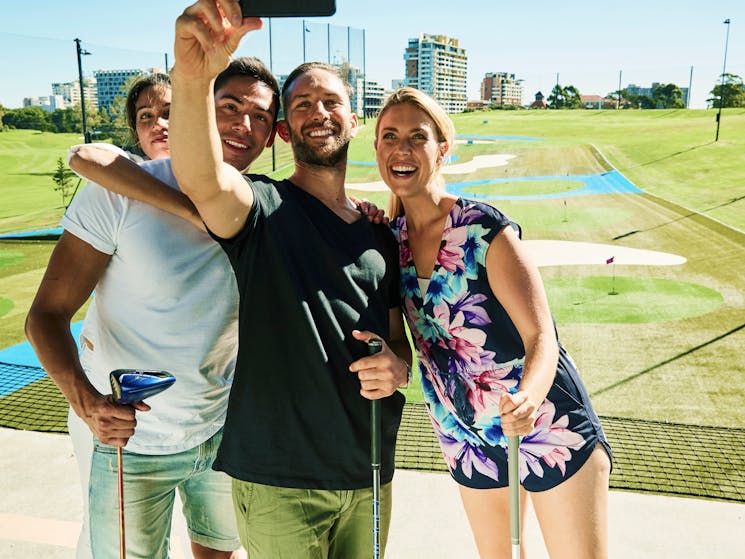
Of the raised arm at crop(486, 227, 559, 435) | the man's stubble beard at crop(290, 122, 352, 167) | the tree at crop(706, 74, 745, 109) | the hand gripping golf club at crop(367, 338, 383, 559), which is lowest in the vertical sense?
the hand gripping golf club at crop(367, 338, 383, 559)

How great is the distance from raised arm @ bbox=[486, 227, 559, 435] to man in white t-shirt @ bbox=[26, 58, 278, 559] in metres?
0.77

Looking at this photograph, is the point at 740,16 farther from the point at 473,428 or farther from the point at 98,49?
the point at 473,428

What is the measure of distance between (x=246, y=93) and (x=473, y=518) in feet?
5.19

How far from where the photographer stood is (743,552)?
9.53 ft

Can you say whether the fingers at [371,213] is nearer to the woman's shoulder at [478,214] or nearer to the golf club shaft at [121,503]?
the woman's shoulder at [478,214]

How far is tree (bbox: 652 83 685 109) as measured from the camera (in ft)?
141

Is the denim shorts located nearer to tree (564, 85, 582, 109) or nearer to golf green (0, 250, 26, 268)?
golf green (0, 250, 26, 268)

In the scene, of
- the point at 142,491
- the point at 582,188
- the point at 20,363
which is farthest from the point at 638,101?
the point at 142,491

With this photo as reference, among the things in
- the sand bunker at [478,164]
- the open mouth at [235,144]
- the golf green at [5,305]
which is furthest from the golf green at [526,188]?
the open mouth at [235,144]

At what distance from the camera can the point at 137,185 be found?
6.11 ft

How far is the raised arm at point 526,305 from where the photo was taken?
184 centimetres

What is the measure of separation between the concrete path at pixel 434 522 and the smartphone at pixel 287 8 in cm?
232

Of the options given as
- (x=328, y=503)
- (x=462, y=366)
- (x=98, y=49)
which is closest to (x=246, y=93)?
(x=462, y=366)

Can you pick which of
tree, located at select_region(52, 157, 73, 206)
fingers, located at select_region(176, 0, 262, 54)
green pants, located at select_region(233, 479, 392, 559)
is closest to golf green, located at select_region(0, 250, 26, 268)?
tree, located at select_region(52, 157, 73, 206)
